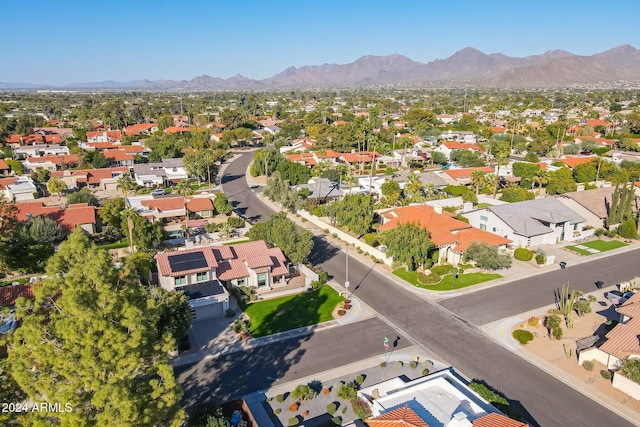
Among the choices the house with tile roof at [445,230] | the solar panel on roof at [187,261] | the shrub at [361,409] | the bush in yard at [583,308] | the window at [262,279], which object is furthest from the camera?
the house with tile roof at [445,230]

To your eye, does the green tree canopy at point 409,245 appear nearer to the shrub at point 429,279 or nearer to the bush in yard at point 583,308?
the shrub at point 429,279

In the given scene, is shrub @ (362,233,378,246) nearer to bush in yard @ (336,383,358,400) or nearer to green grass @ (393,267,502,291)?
green grass @ (393,267,502,291)

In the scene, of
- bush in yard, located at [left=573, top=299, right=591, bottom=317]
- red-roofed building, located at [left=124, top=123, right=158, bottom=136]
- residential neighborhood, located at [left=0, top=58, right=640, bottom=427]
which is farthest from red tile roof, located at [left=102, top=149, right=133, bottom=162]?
bush in yard, located at [left=573, top=299, right=591, bottom=317]

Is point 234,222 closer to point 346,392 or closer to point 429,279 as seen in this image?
point 429,279

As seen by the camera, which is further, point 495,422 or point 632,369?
point 632,369

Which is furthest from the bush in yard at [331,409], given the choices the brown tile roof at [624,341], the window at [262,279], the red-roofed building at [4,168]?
the red-roofed building at [4,168]

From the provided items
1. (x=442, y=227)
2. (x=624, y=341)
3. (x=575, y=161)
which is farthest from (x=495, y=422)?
(x=575, y=161)
